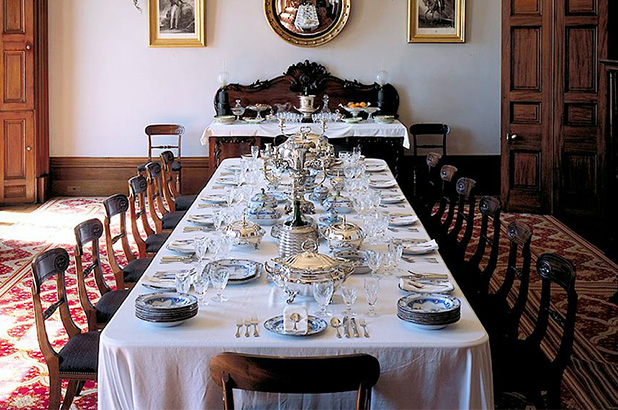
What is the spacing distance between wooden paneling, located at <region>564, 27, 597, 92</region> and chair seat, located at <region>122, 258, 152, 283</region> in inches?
226

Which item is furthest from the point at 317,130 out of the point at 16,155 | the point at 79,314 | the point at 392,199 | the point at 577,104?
the point at 79,314

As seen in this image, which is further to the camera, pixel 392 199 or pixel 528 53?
pixel 528 53

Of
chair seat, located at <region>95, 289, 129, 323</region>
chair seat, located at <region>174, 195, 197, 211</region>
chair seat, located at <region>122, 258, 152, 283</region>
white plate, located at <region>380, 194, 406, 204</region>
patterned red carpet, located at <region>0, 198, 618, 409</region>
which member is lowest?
patterned red carpet, located at <region>0, 198, 618, 409</region>

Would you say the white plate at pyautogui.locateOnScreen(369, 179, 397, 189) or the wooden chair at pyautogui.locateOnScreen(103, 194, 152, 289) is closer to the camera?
the wooden chair at pyautogui.locateOnScreen(103, 194, 152, 289)

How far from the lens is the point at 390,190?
22.7ft

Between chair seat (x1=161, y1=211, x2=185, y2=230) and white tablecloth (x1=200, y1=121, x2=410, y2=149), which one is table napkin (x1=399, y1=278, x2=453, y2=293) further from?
white tablecloth (x1=200, y1=121, x2=410, y2=149)

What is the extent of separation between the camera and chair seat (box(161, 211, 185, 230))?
7.26 meters

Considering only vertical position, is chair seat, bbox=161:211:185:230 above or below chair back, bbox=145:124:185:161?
below

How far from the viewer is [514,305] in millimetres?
4723

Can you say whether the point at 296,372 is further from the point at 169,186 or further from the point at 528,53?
the point at 528,53

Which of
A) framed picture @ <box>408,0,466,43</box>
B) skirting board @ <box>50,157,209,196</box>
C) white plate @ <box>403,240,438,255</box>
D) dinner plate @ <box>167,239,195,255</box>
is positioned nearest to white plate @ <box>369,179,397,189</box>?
white plate @ <box>403,240,438,255</box>

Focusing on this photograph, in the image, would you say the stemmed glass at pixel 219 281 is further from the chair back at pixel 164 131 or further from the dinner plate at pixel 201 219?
the chair back at pixel 164 131

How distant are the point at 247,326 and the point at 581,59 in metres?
7.28

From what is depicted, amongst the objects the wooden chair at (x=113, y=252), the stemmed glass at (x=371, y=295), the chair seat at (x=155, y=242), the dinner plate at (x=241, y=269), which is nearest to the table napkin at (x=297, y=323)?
the stemmed glass at (x=371, y=295)
